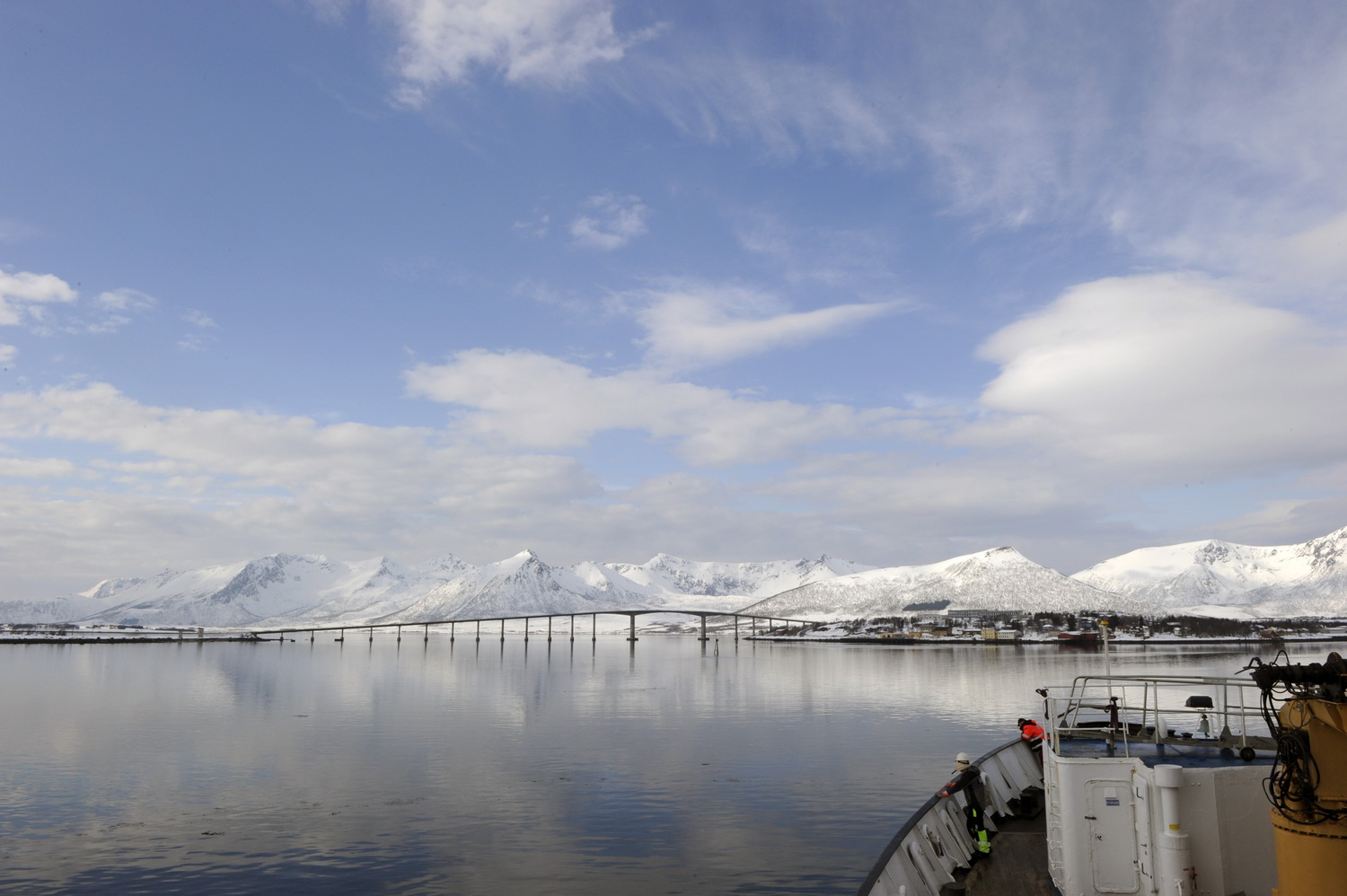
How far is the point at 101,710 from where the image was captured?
80.4 m

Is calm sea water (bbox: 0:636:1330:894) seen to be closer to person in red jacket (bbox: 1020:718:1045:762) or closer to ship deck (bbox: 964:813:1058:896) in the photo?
ship deck (bbox: 964:813:1058:896)

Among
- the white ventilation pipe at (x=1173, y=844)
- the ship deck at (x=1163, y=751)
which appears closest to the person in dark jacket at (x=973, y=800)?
the ship deck at (x=1163, y=751)

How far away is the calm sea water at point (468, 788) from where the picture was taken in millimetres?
29484

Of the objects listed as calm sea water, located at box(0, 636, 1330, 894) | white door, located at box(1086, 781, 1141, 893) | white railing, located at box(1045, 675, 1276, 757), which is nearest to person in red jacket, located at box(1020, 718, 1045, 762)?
calm sea water, located at box(0, 636, 1330, 894)

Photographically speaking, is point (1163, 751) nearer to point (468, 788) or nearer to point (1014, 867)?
point (1014, 867)

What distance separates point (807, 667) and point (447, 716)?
101368mm

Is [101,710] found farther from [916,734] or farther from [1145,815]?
[1145,815]

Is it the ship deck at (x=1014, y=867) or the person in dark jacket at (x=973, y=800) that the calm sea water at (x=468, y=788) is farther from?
the ship deck at (x=1014, y=867)

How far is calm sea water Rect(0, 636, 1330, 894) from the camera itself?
29.5 meters

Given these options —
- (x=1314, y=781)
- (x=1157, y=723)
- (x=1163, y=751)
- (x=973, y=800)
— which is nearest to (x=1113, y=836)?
(x=1163, y=751)

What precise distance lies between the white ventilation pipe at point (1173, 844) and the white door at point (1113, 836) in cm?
91

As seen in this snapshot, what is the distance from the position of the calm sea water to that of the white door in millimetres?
11880

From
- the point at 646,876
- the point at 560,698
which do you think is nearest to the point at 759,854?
the point at 646,876

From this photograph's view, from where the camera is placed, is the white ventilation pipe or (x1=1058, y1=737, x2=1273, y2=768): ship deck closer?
the white ventilation pipe
